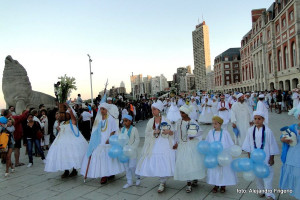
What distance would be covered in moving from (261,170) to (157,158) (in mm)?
1879

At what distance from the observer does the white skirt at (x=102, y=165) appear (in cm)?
489

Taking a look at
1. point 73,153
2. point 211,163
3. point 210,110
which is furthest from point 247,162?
point 210,110

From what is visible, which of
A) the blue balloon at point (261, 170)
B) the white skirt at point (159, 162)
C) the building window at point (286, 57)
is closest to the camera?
the blue balloon at point (261, 170)

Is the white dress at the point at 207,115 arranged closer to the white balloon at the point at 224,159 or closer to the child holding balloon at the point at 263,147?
the child holding balloon at the point at 263,147

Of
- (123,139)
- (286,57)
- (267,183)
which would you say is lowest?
(267,183)

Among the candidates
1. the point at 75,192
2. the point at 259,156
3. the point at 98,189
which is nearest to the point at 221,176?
the point at 259,156

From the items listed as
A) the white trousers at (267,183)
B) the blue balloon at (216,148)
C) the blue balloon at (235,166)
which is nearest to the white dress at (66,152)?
the blue balloon at (216,148)

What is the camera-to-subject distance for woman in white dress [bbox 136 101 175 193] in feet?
14.3

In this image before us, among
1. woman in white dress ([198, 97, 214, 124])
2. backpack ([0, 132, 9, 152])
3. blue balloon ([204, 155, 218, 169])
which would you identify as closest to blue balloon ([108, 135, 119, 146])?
blue balloon ([204, 155, 218, 169])

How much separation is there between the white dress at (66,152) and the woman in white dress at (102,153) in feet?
1.21

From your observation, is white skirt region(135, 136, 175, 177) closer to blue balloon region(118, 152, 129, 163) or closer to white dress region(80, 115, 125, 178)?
blue balloon region(118, 152, 129, 163)

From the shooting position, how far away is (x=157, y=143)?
15.0 feet

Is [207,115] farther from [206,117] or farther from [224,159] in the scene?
[224,159]

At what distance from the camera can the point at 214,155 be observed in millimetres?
4023
